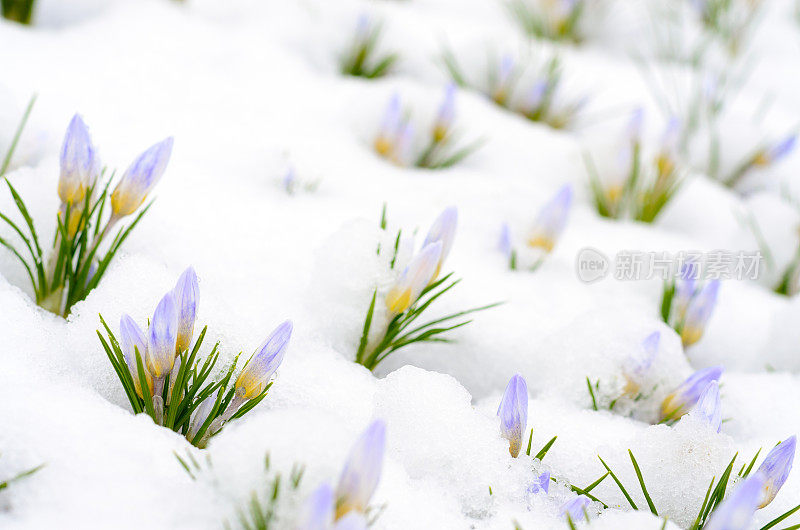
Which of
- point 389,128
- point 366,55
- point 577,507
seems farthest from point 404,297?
point 366,55

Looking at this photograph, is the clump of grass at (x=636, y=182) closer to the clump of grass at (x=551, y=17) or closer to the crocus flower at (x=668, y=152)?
the crocus flower at (x=668, y=152)

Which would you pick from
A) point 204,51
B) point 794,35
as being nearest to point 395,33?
point 204,51

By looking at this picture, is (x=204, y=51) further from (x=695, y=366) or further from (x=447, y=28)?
(x=695, y=366)

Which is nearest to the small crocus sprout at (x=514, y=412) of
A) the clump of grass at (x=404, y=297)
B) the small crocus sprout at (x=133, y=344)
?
the clump of grass at (x=404, y=297)

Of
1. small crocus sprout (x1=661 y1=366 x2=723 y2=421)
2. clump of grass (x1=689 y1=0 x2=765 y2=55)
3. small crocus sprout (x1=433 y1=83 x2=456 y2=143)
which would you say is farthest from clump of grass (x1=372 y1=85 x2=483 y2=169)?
clump of grass (x1=689 y1=0 x2=765 y2=55)

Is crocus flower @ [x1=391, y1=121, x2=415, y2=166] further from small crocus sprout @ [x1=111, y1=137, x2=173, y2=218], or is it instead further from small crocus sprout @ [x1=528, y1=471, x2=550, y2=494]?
small crocus sprout @ [x1=528, y1=471, x2=550, y2=494]
